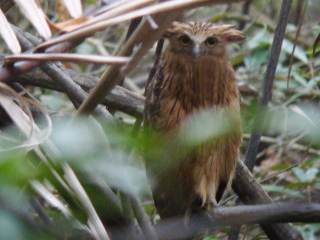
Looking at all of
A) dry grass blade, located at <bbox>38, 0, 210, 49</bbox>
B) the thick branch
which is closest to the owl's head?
the thick branch

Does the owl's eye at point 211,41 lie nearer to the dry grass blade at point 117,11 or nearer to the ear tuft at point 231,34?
the ear tuft at point 231,34

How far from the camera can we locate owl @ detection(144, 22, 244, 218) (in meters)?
2.51

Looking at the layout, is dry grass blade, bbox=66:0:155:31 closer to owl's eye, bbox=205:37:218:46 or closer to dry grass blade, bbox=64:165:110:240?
dry grass blade, bbox=64:165:110:240

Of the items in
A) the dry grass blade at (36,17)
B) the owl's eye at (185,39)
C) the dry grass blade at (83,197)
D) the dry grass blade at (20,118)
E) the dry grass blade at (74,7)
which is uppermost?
the dry grass blade at (36,17)

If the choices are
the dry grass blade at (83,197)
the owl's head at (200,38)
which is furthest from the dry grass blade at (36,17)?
the owl's head at (200,38)

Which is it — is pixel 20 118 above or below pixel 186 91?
above

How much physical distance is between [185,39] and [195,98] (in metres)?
0.27

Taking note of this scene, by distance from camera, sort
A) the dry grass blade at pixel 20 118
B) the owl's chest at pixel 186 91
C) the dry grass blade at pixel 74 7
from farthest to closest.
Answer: the owl's chest at pixel 186 91, the dry grass blade at pixel 74 7, the dry grass blade at pixel 20 118

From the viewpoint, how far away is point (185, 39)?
267 cm

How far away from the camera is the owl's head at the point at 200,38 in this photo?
265 cm

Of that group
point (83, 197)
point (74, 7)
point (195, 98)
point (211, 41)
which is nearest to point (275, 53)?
point (195, 98)

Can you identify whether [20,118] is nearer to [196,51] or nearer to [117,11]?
[117,11]

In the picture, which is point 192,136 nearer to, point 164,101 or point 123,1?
point 123,1

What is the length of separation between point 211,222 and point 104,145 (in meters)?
1.09
